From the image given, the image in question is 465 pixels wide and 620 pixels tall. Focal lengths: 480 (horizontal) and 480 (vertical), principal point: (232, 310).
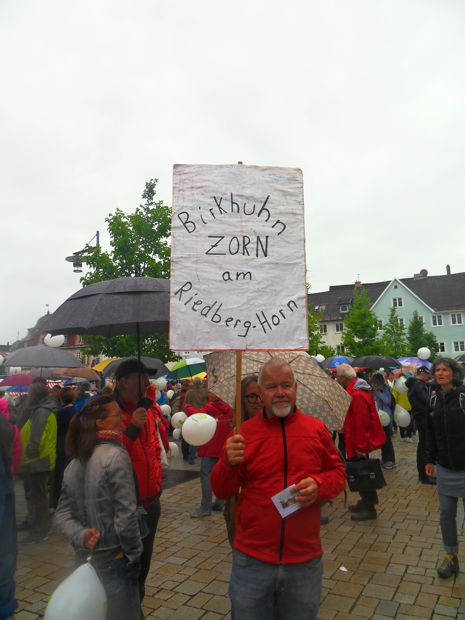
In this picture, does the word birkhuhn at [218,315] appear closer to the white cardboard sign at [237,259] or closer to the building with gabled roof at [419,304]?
the white cardboard sign at [237,259]

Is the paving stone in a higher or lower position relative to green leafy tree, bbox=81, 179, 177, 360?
lower

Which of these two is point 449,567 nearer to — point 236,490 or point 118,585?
point 236,490

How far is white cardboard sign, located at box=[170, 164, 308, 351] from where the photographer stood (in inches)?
110

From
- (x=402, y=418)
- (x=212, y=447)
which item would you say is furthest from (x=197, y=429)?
(x=402, y=418)

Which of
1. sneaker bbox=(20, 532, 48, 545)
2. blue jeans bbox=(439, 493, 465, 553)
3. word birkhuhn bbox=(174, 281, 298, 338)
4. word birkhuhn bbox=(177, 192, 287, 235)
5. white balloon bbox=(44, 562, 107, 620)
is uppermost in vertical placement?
word birkhuhn bbox=(177, 192, 287, 235)

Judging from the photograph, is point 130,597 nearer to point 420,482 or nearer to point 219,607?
point 219,607

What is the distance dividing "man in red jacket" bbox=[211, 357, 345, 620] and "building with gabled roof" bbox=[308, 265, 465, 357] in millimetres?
48426

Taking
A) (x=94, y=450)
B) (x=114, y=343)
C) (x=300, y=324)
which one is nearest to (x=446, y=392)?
(x=300, y=324)

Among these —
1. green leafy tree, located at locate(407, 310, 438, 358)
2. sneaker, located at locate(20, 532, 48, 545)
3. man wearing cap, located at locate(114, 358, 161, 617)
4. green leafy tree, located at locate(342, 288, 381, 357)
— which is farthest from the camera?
green leafy tree, located at locate(407, 310, 438, 358)

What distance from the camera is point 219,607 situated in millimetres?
3934

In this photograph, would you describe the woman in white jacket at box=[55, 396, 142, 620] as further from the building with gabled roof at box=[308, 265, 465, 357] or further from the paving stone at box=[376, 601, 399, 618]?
the building with gabled roof at box=[308, 265, 465, 357]

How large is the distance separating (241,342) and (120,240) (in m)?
14.7

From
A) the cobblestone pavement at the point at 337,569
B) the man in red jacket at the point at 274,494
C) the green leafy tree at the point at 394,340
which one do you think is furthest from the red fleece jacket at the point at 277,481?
the green leafy tree at the point at 394,340

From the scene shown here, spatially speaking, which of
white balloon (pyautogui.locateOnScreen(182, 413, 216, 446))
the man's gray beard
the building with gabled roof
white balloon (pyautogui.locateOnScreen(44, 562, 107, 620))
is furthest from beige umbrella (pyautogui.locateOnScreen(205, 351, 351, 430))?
the building with gabled roof
